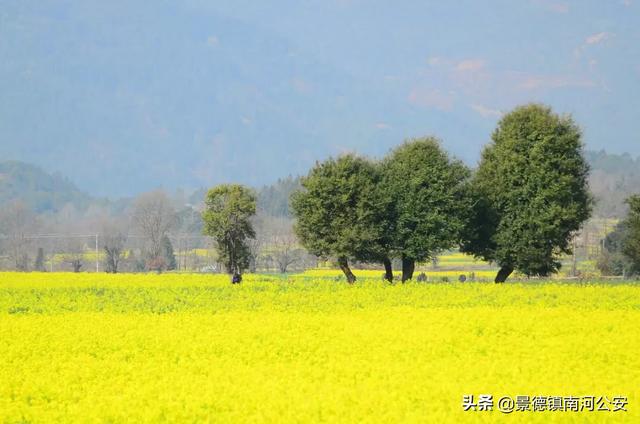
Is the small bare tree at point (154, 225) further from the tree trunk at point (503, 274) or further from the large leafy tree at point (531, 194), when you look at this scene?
the large leafy tree at point (531, 194)

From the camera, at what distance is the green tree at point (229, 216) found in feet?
231

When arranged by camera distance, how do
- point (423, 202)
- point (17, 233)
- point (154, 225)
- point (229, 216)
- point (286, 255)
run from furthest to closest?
point (17, 233), point (154, 225), point (286, 255), point (229, 216), point (423, 202)

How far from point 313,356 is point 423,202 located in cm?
3823

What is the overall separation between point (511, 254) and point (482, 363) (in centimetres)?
3919

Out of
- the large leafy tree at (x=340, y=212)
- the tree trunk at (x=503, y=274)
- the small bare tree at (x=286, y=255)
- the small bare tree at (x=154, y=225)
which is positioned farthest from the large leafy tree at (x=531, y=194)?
the small bare tree at (x=154, y=225)

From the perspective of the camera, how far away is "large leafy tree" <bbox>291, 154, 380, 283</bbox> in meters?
62.5

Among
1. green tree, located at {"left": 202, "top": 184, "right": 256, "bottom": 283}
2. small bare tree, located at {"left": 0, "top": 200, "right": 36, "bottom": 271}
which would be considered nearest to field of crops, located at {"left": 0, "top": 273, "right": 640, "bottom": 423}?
green tree, located at {"left": 202, "top": 184, "right": 256, "bottom": 283}

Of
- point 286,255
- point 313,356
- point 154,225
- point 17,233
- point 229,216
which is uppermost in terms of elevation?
point 154,225

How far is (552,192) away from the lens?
61281 millimetres

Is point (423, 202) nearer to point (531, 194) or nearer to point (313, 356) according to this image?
point (531, 194)

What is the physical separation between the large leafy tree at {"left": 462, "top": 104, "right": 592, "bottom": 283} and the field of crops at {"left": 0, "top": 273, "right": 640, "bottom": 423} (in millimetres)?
14203

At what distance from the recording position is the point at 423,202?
6391 centimetres

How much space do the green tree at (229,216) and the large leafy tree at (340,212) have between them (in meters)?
6.90

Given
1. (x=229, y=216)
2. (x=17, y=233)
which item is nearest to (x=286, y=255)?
(x=229, y=216)
